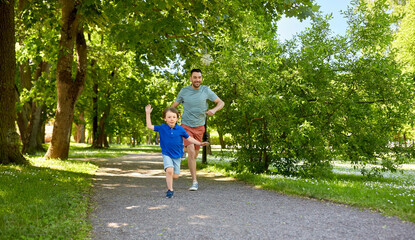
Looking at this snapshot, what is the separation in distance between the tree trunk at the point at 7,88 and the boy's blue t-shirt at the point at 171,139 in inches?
212

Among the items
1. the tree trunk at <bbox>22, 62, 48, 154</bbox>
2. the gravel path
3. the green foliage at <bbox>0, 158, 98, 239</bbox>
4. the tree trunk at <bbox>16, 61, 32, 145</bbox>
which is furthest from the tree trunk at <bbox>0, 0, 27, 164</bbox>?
the tree trunk at <bbox>16, 61, 32, 145</bbox>

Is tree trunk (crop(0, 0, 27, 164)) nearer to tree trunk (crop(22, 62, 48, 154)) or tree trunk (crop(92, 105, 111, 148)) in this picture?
tree trunk (crop(22, 62, 48, 154))

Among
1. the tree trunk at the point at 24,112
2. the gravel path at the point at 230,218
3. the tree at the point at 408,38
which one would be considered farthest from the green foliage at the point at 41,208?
the tree at the point at 408,38

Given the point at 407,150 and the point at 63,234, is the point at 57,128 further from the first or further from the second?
the point at 407,150

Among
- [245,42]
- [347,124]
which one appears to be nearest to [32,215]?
[245,42]

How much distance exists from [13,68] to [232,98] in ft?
20.3

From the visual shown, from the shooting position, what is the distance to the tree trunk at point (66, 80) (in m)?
11.9

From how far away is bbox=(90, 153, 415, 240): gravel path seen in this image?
153 inches

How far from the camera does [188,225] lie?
168 inches

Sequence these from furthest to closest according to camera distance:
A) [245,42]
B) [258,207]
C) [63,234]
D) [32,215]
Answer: [245,42] < [258,207] < [32,215] < [63,234]

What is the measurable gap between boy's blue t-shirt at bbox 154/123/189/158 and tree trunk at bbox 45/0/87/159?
740 centimetres

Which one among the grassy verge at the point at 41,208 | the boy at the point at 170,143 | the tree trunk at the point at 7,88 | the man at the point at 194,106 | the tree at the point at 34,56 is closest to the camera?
the grassy verge at the point at 41,208

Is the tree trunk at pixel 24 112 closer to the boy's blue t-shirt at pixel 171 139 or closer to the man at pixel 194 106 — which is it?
the man at pixel 194 106

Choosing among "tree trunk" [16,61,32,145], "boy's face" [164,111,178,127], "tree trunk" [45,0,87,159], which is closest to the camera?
"boy's face" [164,111,178,127]
